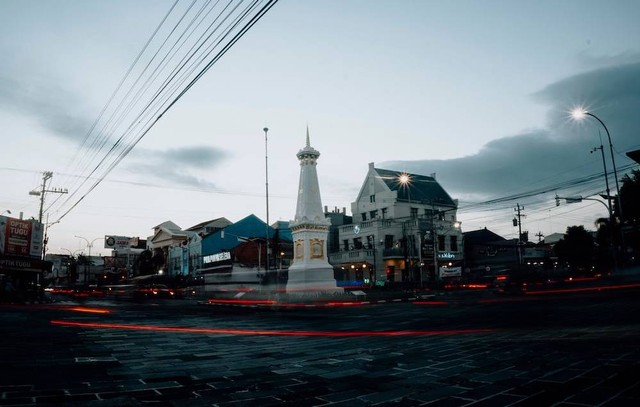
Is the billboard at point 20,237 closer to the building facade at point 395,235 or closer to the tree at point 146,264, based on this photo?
the building facade at point 395,235

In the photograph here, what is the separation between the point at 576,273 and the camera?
4138 centimetres

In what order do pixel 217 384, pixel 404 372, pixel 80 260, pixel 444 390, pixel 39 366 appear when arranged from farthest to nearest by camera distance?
pixel 80 260, pixel 39 366, pixel 404 372, pixel 217 384, pixel 444 390

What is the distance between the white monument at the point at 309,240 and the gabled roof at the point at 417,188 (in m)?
25.2

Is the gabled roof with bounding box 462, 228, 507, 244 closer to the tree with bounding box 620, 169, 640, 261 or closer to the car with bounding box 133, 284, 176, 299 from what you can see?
the tree with bounding box 620, 169, 640, 261

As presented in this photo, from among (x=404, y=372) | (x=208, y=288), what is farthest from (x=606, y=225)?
(x=404, y=372)

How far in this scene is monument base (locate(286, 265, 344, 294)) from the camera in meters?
28.1

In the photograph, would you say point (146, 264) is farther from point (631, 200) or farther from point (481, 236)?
point (631, 200)

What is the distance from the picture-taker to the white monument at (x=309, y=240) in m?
28.5

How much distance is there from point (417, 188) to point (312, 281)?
32306mm

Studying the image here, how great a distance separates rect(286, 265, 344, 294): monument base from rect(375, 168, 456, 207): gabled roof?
26.5 metres

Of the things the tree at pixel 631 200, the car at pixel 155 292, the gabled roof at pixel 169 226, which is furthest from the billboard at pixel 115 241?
the tree at pixel 631 200

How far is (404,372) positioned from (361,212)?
51699 millimetres

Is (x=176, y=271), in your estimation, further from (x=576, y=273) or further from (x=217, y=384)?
(x=217, y=384)

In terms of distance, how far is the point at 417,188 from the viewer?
5628 centimetres
